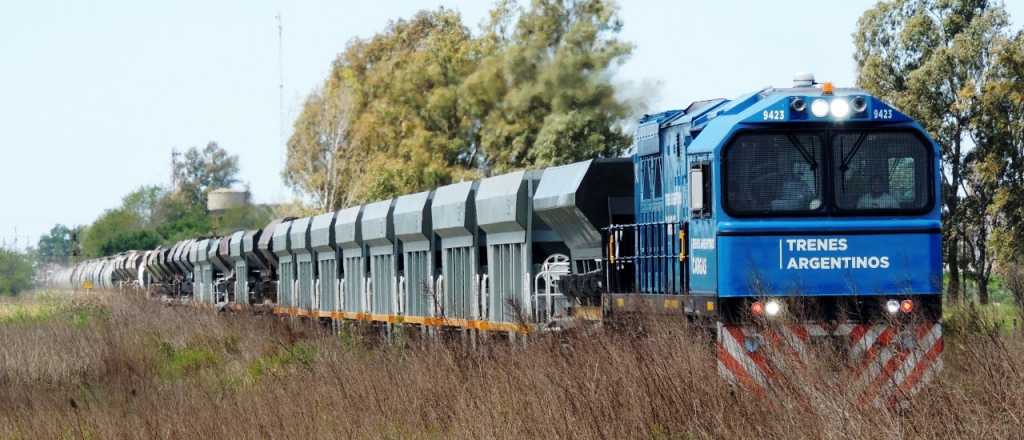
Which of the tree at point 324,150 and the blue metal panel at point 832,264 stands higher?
the tree at point 324,150

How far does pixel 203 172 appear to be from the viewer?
512 ft

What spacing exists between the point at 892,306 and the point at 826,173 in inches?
48.7

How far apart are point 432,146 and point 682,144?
46335 mm

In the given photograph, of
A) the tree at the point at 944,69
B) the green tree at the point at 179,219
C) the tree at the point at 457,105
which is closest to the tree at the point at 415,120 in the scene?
the tree at the point at 457,105

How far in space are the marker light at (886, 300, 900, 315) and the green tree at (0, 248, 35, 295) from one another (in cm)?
9428

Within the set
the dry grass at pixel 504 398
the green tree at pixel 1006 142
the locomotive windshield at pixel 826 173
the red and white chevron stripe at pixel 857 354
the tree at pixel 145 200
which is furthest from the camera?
the tree at pixel 145 200

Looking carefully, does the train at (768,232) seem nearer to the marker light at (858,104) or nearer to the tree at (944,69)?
the marker light at (858,104)

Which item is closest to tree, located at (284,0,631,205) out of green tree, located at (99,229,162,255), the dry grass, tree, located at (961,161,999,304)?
tree, located at (961,161,999,304)

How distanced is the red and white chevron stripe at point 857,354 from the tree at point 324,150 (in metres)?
56.1

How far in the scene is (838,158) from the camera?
13328 mm

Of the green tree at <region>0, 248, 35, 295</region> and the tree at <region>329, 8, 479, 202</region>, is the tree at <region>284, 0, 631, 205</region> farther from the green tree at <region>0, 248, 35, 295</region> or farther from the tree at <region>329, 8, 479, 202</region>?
the green tree at <region>0, 248, 35, 295</region>

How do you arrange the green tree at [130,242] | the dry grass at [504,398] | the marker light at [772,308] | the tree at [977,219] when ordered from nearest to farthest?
the dry grass at [504,398]
the marker light at [772,308]
the tree at [977,219]
the green tree at [130,242]

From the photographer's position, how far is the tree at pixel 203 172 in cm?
15450

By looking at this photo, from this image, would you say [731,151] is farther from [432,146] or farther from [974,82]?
[432,146]
